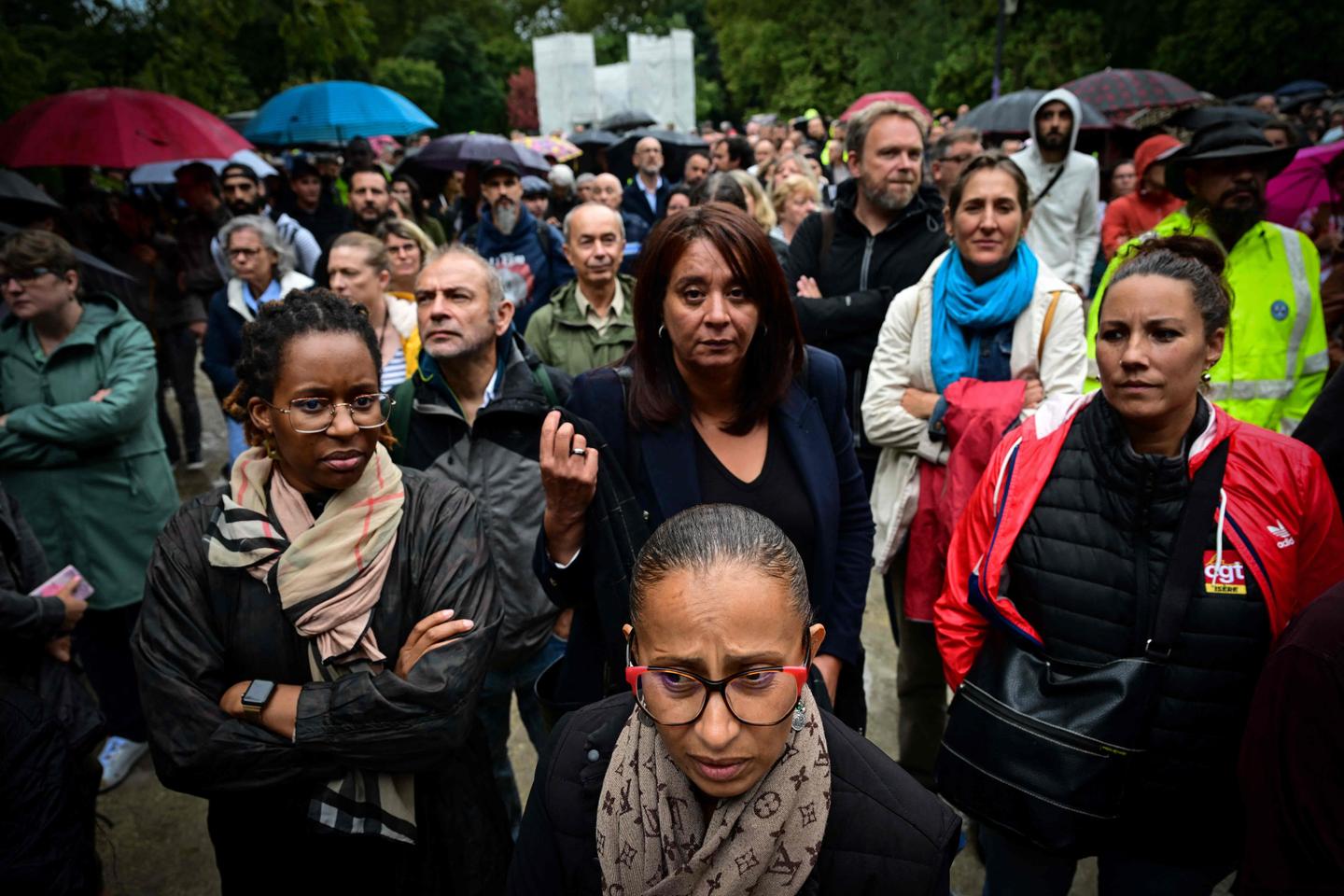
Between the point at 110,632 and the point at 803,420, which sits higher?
the point at 803,420

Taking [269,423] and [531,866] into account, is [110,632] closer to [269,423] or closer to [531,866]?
[269,423]

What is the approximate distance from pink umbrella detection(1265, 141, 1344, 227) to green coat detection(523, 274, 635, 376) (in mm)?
4641

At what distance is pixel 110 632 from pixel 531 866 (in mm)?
3247

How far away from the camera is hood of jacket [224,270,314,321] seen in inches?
179

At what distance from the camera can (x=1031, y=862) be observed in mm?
2256

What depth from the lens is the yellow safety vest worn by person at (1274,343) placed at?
3.05 meters

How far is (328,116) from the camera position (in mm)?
8508

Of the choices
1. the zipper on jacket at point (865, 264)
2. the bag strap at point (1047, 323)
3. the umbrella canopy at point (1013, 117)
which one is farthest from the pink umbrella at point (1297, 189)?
the bag strap at point (1047, 323)

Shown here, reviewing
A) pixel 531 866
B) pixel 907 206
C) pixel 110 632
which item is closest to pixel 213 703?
pixel 531 866

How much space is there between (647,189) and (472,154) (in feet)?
6.34

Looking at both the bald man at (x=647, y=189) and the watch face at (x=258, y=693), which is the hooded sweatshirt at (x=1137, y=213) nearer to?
the bald man at (x=647, y=189)

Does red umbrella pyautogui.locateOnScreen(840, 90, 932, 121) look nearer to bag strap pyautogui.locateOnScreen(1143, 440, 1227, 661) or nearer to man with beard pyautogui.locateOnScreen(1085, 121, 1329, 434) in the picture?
man with beard pyautogui.locateOnScreen(1085, 121, 1329, 434)

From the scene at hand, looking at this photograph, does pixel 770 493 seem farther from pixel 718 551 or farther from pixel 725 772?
pixel 725 772

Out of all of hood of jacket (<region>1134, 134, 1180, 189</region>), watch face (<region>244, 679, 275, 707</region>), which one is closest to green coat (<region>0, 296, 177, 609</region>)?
watch face (<region>244, 679, 275, 707</region>)
